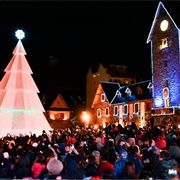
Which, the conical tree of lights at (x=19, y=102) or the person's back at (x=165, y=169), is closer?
the person's back at (x=165, y=169)

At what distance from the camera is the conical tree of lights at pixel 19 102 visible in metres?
27.3

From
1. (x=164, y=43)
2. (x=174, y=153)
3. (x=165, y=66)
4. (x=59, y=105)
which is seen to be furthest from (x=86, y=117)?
(x=174, y=153)

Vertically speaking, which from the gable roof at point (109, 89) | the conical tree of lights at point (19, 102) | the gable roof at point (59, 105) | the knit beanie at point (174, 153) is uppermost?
the gable roof at point (109, 89)

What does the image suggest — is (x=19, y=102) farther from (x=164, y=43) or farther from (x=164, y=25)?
(x=164, y=25)

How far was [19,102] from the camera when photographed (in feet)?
91.6

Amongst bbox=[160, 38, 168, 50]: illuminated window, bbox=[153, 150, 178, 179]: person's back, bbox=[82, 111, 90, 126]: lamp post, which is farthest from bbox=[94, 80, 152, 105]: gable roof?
bbox=[153, 150, 178, 179]: person's back

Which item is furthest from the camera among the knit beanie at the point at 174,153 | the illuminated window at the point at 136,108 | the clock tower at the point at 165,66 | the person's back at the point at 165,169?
the illuminated window at the point at 136,108

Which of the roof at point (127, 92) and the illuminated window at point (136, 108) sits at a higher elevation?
the roof at point (127, 92)

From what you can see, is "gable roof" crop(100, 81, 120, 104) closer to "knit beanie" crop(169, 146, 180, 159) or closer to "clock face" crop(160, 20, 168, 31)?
"clock face" crop(160, 20, 168, 31)

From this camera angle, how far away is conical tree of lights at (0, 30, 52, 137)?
89.6ft

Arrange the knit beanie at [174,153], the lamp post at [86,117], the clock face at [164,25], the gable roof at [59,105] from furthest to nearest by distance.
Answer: the gable roof at [59,105] < the lamp post at [86,117] < the clock face at [164,25] < the knit beanie at [174,153]

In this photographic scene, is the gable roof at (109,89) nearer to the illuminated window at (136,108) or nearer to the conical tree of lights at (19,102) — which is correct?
the illuminated window at (136,108)

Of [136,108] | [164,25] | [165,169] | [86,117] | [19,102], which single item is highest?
[164,25]

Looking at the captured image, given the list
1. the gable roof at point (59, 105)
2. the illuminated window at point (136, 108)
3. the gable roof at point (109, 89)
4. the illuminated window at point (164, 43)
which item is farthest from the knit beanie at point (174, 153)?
the gable roof at point (59, 105)
